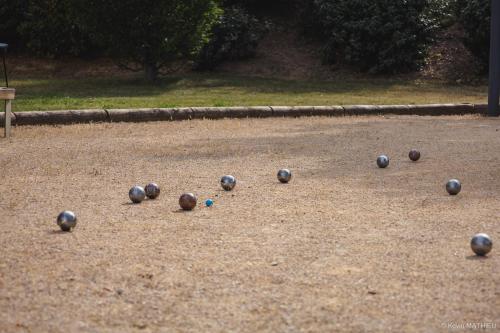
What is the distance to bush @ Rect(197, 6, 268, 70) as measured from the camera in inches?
717

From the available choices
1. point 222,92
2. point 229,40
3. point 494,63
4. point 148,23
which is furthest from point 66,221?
point 229,40

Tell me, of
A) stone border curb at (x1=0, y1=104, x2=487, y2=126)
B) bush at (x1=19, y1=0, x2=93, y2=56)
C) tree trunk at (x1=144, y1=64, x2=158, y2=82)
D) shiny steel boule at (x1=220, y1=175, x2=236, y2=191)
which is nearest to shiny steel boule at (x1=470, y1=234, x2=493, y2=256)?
shiny steel boule at (x1=220, y1=175, x2=236, y2=191)

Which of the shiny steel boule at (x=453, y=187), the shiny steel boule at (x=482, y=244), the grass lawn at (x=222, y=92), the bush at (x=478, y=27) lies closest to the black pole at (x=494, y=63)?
the grass lawn at (x=222, y=92)

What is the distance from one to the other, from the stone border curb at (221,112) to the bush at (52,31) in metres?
7.66

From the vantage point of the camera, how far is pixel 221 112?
38.4 ft

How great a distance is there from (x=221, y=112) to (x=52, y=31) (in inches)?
336

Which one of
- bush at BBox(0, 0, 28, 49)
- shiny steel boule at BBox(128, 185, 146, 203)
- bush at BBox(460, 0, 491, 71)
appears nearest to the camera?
shiny steel boule at BBox(128, 185, 146, 203)

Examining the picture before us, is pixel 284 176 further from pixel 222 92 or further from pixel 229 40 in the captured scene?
pixel 229 40

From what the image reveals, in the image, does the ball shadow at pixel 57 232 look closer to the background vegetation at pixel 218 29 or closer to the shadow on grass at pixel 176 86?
the shadow on grass at pixel 176 86

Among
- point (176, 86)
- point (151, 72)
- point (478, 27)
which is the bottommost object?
point (176, 86)

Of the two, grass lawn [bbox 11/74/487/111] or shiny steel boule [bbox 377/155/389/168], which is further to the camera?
grass lawn [bbox 11/74/487/111]

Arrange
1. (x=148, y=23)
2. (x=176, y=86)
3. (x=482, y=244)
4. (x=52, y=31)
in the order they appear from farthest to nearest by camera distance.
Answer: (x=52, y=31), (x=176, y=86), (x=148, y=23), (x=482, y=244)

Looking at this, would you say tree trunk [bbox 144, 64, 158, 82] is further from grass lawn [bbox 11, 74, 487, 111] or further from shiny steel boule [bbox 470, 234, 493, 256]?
shiny steel boule [bbox 470, 234, 493, 256]

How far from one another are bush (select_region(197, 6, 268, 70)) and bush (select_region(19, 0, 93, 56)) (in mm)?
2806
